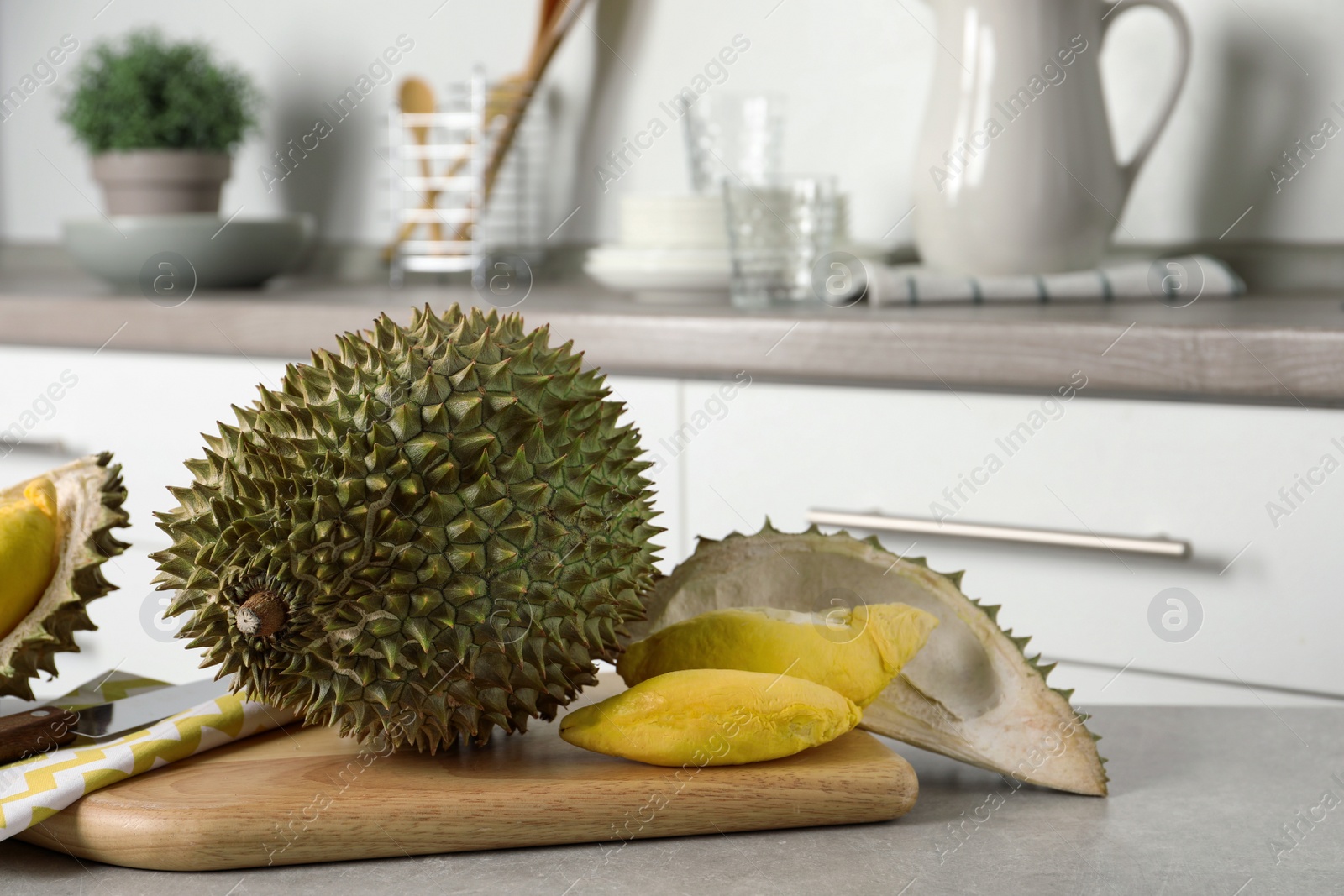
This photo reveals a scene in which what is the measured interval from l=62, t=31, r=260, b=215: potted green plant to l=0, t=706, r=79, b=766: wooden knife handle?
5.40 feet

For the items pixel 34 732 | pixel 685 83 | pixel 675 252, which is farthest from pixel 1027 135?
pixel 34 732

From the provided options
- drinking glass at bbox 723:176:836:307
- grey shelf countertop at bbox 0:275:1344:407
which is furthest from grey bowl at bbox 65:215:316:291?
drinking glass at bbox 723:176:836:307

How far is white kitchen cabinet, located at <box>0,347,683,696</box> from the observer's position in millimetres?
1545

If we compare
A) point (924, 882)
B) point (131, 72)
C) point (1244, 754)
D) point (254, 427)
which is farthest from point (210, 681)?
point (131, 72)

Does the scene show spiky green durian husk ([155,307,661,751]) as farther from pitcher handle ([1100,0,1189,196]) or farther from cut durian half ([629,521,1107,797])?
pitcher handle ([1100,0,1189,196])

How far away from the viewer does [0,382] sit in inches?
66.4

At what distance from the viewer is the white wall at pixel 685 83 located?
4.92 feet

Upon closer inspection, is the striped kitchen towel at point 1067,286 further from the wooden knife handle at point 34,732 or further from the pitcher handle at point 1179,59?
the wooden knife handle at point 34,732

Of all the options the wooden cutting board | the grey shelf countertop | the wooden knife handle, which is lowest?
the wooden cutting board

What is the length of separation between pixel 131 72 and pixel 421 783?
5.90ft

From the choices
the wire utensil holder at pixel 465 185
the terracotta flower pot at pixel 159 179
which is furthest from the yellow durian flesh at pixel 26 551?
the terracotta flower pot at pixel 159 179

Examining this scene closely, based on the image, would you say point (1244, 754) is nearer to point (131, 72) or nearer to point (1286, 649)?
point (1286, 649)

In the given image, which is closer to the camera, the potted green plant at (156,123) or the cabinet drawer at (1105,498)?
the cabinet drawer at (1105,498)

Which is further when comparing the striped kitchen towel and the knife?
the striped kitchen towel
